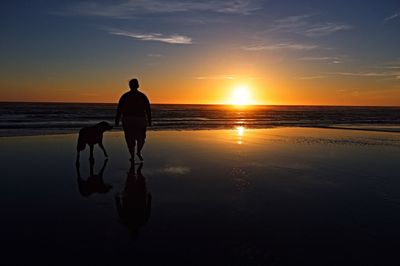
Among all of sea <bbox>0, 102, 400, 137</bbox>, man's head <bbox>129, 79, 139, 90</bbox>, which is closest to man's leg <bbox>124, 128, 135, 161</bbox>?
man's head <bbox>129, 79, 139, 90</bbox>

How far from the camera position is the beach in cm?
386

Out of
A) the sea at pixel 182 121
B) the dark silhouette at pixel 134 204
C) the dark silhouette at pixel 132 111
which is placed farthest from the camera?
the sea at pixel 182 121

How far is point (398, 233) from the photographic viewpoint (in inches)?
181

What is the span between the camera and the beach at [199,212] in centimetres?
386

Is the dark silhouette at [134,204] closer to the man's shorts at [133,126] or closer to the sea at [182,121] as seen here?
the man's shorts at [133,126]

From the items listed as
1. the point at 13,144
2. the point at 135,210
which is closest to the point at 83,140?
the point at 135,210

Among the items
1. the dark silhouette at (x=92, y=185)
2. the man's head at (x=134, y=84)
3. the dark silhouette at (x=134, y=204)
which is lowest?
the dark silhouette at (x=92, y=185)

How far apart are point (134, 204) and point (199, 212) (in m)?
1.23

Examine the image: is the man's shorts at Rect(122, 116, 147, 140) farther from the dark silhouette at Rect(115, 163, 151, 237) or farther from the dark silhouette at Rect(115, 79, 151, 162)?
the dark silhouette at Rect(115, 163, 151, 237)

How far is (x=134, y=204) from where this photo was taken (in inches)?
227

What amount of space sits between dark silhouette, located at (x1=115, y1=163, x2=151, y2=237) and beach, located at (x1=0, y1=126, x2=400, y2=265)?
2 centimetres

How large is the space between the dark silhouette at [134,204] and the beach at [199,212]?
0.02m

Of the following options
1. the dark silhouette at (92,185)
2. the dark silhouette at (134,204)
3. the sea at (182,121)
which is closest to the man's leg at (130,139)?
the dark silhouette at (92,185)

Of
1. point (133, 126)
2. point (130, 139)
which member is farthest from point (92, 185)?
point (133, 126)
